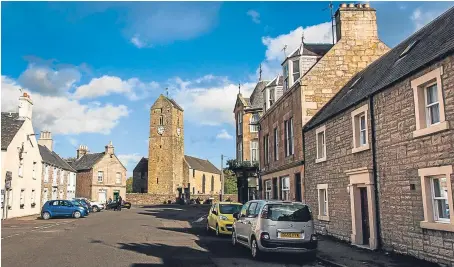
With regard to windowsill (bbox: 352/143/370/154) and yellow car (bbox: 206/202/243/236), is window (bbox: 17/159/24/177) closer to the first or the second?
yellow car (bbox: 206/202/243/236)

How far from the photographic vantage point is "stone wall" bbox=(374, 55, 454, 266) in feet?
30.8

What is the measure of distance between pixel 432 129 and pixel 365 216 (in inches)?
198

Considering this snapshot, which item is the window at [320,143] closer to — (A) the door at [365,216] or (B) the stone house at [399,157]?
(B) the stone house at [399,157]

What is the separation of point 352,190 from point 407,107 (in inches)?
158

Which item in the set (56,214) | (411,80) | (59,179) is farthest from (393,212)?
(59,179)

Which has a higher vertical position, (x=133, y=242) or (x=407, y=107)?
(x=407, y=107)

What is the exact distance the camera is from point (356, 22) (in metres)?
20.2

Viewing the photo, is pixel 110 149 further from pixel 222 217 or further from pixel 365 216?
pixel 365 216

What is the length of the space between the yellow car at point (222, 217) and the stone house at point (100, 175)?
44.6 meters

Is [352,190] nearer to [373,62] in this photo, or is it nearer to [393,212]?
[393,212]

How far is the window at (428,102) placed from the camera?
9625 mm

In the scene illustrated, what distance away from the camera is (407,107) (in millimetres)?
→ 11000

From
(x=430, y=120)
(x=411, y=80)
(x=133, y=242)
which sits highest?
(x=411, y=80)

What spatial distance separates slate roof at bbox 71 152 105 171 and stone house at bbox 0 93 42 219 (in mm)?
23798
